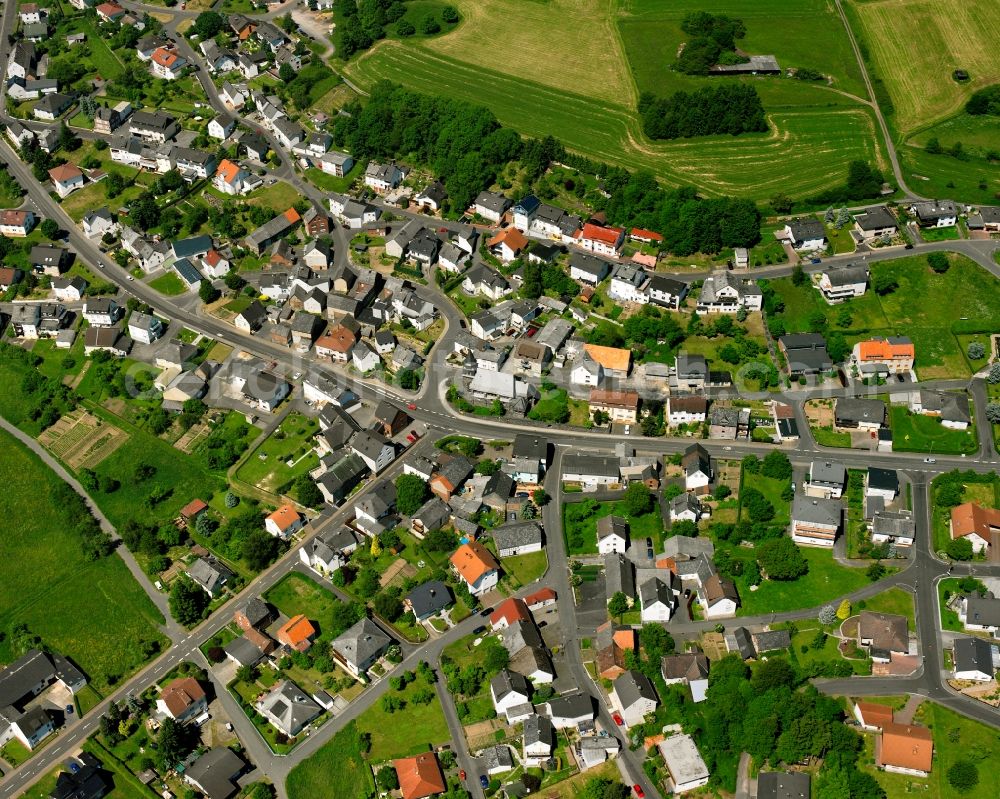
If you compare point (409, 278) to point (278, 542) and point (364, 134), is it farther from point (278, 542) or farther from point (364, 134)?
point (278, 542)

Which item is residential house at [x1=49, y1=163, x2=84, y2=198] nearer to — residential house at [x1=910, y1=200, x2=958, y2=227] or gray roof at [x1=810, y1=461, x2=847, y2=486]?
gray roof at [x1=810, y1=461, x2=847, y2=486]

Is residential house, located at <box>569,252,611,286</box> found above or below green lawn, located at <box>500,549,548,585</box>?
above

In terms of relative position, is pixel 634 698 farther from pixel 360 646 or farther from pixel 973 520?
pixel 973 520

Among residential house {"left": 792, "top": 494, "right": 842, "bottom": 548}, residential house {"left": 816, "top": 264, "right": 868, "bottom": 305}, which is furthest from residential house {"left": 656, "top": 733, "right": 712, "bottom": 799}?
residential house {"left": 816, "top": 264, "right": 868, "bottom": 305}

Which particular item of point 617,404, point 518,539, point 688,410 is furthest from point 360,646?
point 688,410

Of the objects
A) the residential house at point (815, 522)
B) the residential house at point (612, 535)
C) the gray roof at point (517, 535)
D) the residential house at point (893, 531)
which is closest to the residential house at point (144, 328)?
the gray roof at point (517, 535)

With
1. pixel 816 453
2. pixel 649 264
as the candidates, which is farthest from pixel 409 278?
pixel 816 453

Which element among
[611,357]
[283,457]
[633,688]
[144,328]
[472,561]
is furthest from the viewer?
[144,328]
